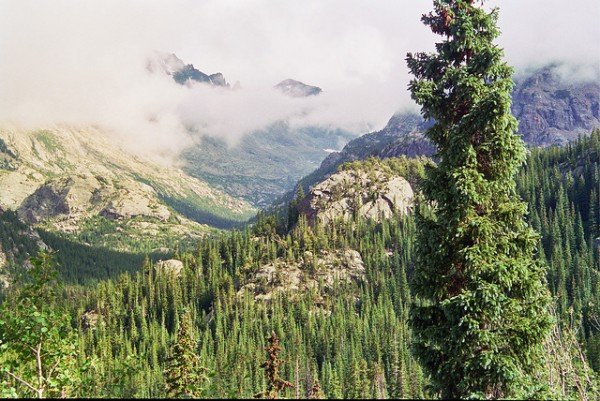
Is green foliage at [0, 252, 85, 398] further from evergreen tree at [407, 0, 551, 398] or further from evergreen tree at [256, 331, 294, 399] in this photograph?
evergreen tree at [407, 0, 551, 398]

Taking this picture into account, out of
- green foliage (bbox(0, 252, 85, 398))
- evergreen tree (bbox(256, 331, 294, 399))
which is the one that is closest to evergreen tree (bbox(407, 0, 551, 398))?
evergreen tree (bbox(256, 331, 294, 399))

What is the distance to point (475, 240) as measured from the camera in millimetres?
20734

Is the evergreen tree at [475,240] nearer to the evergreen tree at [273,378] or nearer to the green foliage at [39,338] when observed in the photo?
the evergreen tree at [273,378]

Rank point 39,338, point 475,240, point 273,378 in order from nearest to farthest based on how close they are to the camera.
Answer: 1. point 273,378
2. point 39,338
3. point 475,240

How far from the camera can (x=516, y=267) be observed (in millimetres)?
19859

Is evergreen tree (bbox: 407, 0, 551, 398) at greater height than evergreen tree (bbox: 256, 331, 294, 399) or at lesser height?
greater

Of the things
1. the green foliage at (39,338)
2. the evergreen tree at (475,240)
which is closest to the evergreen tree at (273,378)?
the green foliage at (39,338)

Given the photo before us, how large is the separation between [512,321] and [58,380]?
17.6 m

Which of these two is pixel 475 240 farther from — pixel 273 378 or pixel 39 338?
pixel 39 338

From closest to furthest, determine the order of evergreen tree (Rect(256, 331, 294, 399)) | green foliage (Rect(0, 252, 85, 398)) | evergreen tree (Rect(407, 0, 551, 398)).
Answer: evergreen tree (Rect(256, 331, 294, 399)) → green foliage (Rect(0, 252, 85, 398)) → evergreen tree (Rect(407, 0, 551, 398))

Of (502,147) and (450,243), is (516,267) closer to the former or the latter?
(450,243)

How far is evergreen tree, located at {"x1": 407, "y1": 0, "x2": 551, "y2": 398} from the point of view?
64.0 feet

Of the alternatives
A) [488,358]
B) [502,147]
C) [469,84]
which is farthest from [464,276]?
[469,84]

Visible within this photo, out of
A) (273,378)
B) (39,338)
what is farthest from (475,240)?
(39,338)
